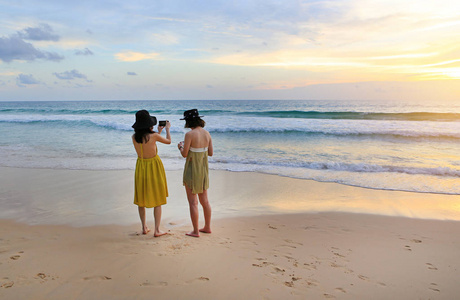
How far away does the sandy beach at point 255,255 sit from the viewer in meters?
2.79

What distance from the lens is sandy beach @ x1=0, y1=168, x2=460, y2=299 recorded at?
9.17 ft

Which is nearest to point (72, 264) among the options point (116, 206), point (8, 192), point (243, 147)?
point (116, 206)

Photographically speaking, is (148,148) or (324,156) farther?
(324,156)

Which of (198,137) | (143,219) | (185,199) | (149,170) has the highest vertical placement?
(198,137)

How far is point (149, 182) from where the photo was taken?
3.86 m

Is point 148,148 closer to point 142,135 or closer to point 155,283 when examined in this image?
point 142,135

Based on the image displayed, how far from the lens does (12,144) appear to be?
13102 millimetres

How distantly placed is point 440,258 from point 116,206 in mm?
5104

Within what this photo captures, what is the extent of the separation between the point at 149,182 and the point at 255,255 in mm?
1669

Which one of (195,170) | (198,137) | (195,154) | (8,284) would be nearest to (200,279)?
(195,170)

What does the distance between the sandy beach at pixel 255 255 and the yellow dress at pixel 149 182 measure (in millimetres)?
539

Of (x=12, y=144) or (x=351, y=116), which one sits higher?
(x=351, y=116)

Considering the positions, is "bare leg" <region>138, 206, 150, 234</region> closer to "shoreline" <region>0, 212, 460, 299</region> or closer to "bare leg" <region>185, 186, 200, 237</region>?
"shoreline" <region>0, 212, 460, 299</region>

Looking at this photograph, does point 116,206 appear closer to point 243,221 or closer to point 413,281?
point 243,221
